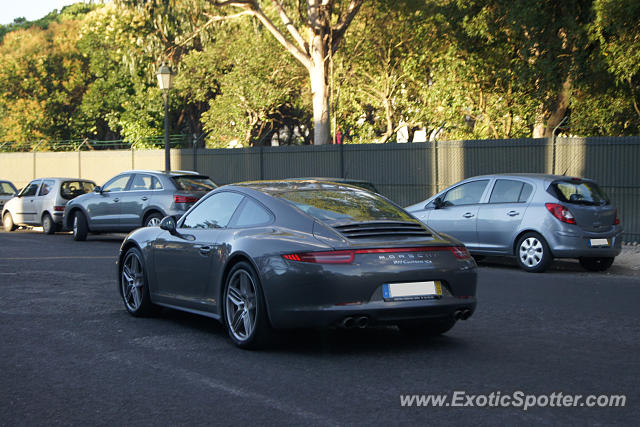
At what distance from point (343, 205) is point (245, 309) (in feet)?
4.07

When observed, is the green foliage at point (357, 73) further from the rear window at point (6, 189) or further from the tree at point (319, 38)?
the rear window at point (6, 189)

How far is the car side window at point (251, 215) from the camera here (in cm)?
763

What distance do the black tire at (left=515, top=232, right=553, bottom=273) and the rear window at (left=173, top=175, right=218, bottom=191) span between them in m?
7.50

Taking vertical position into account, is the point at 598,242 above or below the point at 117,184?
below

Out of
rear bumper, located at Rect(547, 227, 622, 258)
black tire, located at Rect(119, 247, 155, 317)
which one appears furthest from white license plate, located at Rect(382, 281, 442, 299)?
rear bumper, located at Rect(547, 227, 622, 258)

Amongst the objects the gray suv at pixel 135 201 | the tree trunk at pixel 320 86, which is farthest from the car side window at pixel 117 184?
the tree trunk at pixel 320 86

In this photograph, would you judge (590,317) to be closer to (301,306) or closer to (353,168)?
(301,306)

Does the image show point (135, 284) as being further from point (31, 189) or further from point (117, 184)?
point (31, 189)

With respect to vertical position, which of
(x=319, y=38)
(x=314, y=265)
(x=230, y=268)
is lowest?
(x=230, y=268)

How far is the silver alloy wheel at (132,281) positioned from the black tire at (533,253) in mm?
6992

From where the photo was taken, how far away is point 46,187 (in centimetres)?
2462

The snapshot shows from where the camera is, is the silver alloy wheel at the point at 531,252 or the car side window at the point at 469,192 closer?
the silver alloy wheel at the point at 531,252

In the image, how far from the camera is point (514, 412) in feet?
17.4

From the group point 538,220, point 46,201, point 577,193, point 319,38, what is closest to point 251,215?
point 538,220
